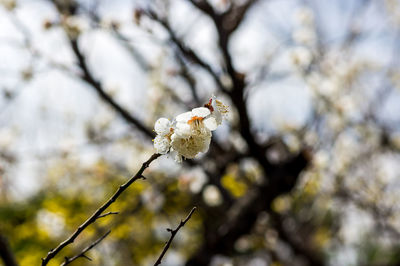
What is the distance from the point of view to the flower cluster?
89cm

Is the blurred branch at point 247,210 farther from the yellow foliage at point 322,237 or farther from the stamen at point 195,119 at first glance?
the yellow foliage at point 322,237

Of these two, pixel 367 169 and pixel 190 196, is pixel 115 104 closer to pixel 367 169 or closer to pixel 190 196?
pixel 190 196

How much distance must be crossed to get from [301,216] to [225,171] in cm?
123

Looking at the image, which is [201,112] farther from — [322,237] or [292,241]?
[322,237]

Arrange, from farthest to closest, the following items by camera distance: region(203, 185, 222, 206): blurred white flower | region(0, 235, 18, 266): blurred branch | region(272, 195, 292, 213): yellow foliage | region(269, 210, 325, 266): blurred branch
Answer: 1. region(203, 185, 222, 206): blurred white flower
2. region(272, 195, 292, 213): yellow foliage
3. region(269, 210, 325, 266): blurred branch
4. region(0, 235, 18, 266): blurred branch

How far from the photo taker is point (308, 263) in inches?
151

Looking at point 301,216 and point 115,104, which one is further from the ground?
point 115,104

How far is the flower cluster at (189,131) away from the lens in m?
0.89

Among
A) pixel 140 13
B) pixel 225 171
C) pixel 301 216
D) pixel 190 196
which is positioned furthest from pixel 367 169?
pixel 140 13

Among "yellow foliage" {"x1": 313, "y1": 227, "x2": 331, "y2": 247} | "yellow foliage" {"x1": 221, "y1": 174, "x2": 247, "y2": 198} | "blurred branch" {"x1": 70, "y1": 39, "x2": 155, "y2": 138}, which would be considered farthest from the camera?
"yellow foliage" {"x1": 313, "y1": 227, "x2": 331, "y2": 247}

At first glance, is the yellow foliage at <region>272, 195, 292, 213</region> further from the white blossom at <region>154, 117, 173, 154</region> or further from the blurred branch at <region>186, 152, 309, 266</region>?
the white blossom at <region>154, 117, 173, 154</region>

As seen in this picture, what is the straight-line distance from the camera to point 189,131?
2.94 ft

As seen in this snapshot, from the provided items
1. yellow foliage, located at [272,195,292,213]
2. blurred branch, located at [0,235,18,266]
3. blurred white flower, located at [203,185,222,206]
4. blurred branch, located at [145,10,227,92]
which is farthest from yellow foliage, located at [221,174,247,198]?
blurred branch, located at [0,235,18,266]

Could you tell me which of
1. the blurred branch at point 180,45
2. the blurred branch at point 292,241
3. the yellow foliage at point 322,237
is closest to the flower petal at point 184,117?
the blurred branch at point 180,45
